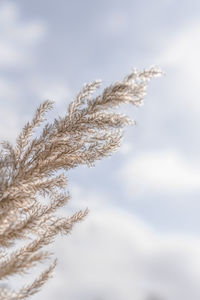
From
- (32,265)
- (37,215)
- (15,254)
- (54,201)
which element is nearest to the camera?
(32,265)

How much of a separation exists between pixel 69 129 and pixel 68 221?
773 millimetres

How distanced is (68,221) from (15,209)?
72cm

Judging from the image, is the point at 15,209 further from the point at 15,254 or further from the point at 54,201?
the point at 54,201

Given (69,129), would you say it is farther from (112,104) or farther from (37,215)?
(37,215)

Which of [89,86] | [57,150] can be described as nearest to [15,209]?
[57,150]

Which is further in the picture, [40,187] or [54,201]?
[54,201]

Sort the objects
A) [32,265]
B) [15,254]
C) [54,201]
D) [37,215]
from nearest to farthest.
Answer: [32,265] → [15,254] → [37,215] → [54,201]

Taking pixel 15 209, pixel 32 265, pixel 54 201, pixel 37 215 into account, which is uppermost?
pixel 54 201

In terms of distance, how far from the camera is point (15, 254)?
3334mm

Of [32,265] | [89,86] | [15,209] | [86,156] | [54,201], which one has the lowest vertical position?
[32,265]

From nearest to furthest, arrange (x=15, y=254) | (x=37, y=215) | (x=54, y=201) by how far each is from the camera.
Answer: (x=15, y=254)
(x=37, y=215)
(x=54, y=201)

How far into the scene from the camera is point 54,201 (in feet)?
12.5

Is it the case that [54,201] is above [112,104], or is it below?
below

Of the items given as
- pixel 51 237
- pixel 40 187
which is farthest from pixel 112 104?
pixel 51 237
